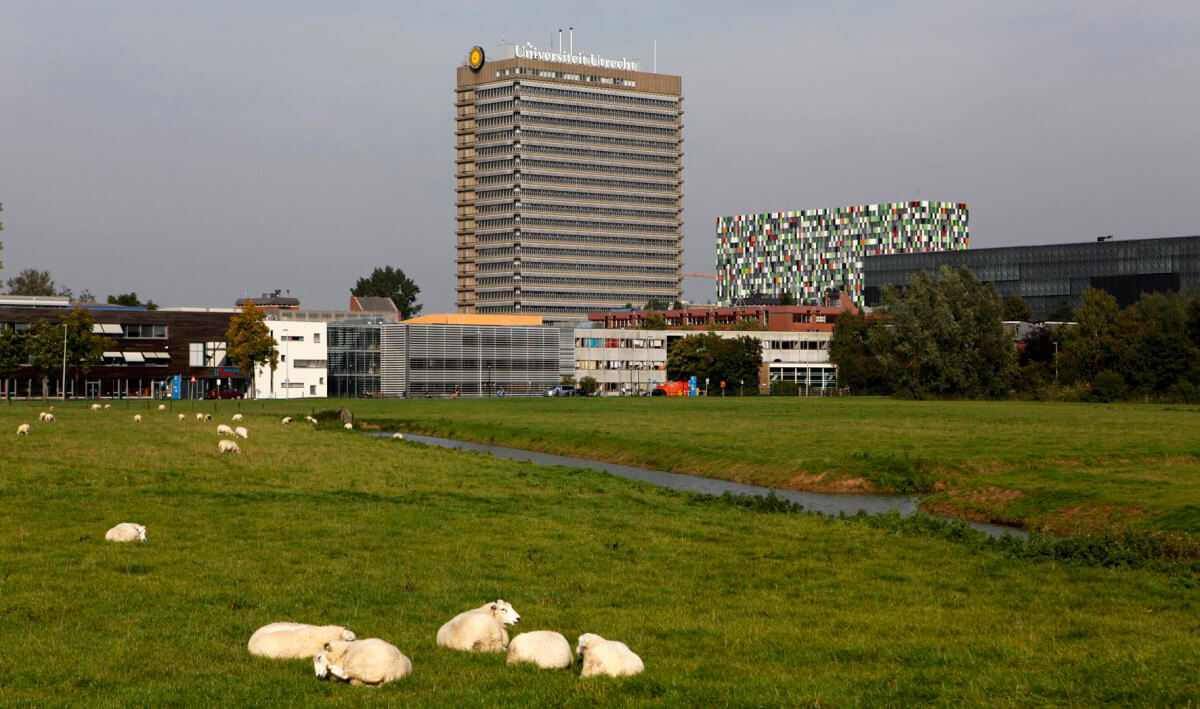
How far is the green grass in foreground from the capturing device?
131ft

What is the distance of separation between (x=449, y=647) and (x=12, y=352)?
144021 millimetres

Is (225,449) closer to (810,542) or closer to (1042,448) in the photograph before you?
(810,542)

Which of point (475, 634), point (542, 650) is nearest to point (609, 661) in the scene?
point (542, 650)

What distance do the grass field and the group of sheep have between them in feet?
1.06

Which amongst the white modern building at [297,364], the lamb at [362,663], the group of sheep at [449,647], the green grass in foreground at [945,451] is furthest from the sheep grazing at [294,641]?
the white modern building at [297,364]

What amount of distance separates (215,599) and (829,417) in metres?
79.5

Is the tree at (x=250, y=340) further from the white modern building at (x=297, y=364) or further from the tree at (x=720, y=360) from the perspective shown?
the tree at (x=720, y=360)

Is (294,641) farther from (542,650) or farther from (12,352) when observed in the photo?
(12,352)

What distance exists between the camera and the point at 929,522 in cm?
3319

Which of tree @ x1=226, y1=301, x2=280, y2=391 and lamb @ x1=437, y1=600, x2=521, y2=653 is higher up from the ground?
tree @ x1=226, y1=301, x2=280, y2=391

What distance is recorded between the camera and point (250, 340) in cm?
15012

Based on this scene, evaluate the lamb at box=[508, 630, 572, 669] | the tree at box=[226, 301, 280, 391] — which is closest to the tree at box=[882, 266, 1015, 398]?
the tree at box=[226, 301, 280, 391]

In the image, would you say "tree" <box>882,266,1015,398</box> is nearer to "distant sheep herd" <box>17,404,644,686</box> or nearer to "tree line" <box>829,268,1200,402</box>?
"tree line" <box>829,268,1200,402</box>

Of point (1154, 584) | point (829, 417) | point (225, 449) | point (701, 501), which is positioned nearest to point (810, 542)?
point (1154, 584)
